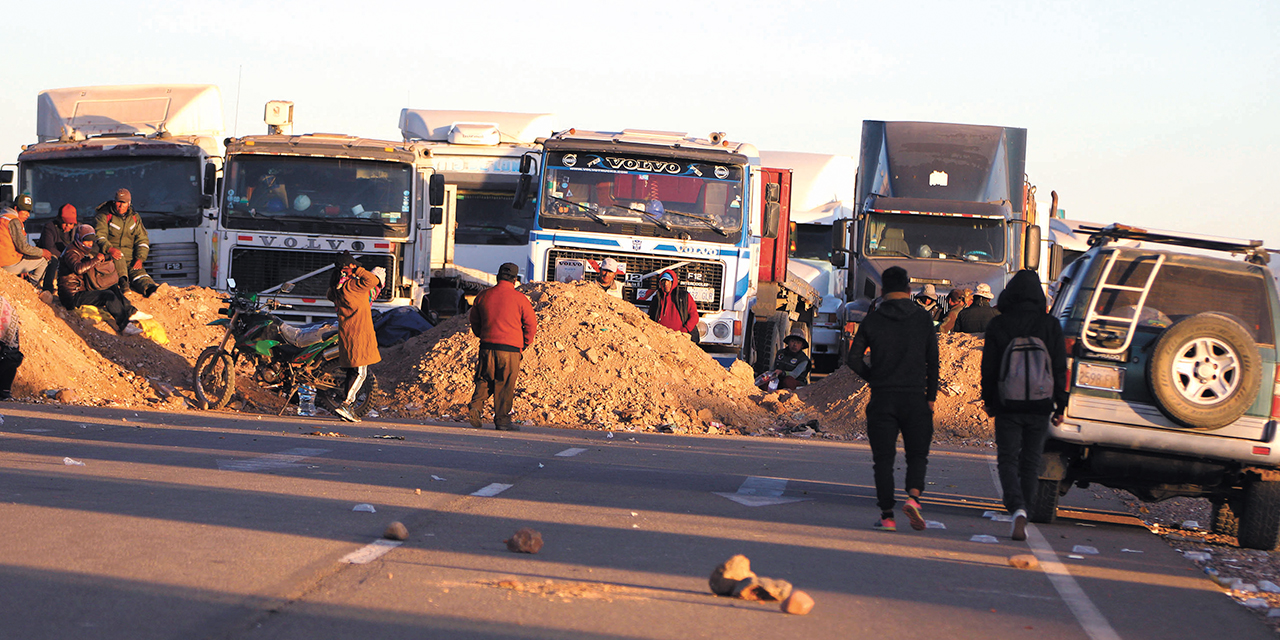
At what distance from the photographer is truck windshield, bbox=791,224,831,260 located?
97.2 ft

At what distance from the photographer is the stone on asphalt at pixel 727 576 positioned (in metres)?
6.30

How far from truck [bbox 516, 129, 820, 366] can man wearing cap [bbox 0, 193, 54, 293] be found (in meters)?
6.55

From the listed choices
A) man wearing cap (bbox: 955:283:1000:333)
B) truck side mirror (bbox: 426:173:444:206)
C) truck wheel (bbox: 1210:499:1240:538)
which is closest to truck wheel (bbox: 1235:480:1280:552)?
truck wheel (bbox: 1210:499:1240:538)

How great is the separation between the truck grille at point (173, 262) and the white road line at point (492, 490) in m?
13.1

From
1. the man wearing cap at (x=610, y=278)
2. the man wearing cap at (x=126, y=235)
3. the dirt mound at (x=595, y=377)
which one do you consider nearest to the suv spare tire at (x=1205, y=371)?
the dirt mound at (x=595, y=377)

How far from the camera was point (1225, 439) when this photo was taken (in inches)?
368

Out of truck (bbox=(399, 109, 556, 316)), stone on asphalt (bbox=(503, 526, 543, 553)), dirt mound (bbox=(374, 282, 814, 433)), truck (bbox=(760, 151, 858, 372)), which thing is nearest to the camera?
stone on asphalt (bbox=(503, 526, 543, 553))

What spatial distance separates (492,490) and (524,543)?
8.54ft

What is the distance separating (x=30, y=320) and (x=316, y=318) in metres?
4.52

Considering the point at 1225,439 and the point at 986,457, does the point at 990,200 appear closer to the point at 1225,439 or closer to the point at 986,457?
the point at 986,457

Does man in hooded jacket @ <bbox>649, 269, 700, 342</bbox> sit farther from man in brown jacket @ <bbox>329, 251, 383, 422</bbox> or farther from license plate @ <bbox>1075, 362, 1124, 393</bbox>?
license plate @ <bbox>1075, 362, 1124, 393</bbox>

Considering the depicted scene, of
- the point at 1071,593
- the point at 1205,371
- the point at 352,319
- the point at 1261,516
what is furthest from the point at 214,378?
the point at 1071,593

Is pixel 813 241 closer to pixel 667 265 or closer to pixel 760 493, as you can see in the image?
pixel 667 265

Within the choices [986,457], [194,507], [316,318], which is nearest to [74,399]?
[316,318]
